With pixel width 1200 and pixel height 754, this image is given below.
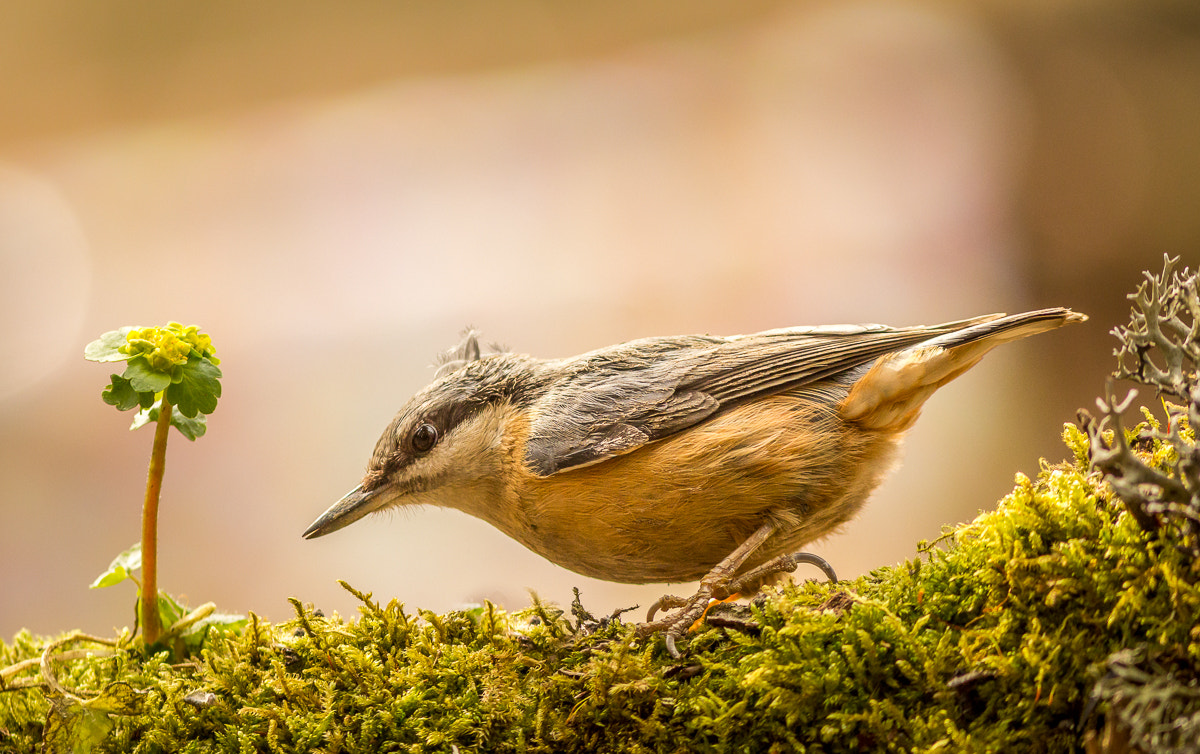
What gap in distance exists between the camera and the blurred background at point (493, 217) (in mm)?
5160

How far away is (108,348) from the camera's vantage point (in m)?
1.83

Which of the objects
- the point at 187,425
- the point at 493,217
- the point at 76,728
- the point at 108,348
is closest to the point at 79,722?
the point at 76,728

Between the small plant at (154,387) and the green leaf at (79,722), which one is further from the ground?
the small plant at (154,387)

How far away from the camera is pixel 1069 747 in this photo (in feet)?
4.01

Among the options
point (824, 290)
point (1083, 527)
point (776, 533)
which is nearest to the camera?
point (1083, 527)

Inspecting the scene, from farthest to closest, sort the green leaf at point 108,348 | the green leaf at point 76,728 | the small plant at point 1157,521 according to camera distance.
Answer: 1. the green leaf at point 108,348
2. the green leaf at point 76,728
3. the small plant at point 1157,521

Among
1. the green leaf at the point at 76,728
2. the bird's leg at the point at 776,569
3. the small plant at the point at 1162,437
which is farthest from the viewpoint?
the bird's leg at the point at 776,569

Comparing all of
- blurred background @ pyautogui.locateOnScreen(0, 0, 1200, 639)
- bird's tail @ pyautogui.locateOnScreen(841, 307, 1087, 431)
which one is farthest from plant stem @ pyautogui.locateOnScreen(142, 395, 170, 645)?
blurred background @ pyautogui.locateOnScreen(0, 0, 1200, 639)

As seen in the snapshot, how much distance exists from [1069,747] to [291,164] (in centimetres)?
578

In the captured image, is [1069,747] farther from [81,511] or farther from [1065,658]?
[81,511]

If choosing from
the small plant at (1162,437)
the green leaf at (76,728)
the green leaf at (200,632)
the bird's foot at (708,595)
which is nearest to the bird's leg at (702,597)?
the bird's foot at (708,595)

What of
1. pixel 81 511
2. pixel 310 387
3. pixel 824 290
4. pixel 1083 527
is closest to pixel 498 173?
pixel 310 387

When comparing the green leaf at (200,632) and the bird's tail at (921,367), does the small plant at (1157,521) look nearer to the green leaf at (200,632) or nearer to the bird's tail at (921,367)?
the bird's tail at (921,367)

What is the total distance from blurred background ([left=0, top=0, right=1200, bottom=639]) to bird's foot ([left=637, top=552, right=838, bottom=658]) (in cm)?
341
